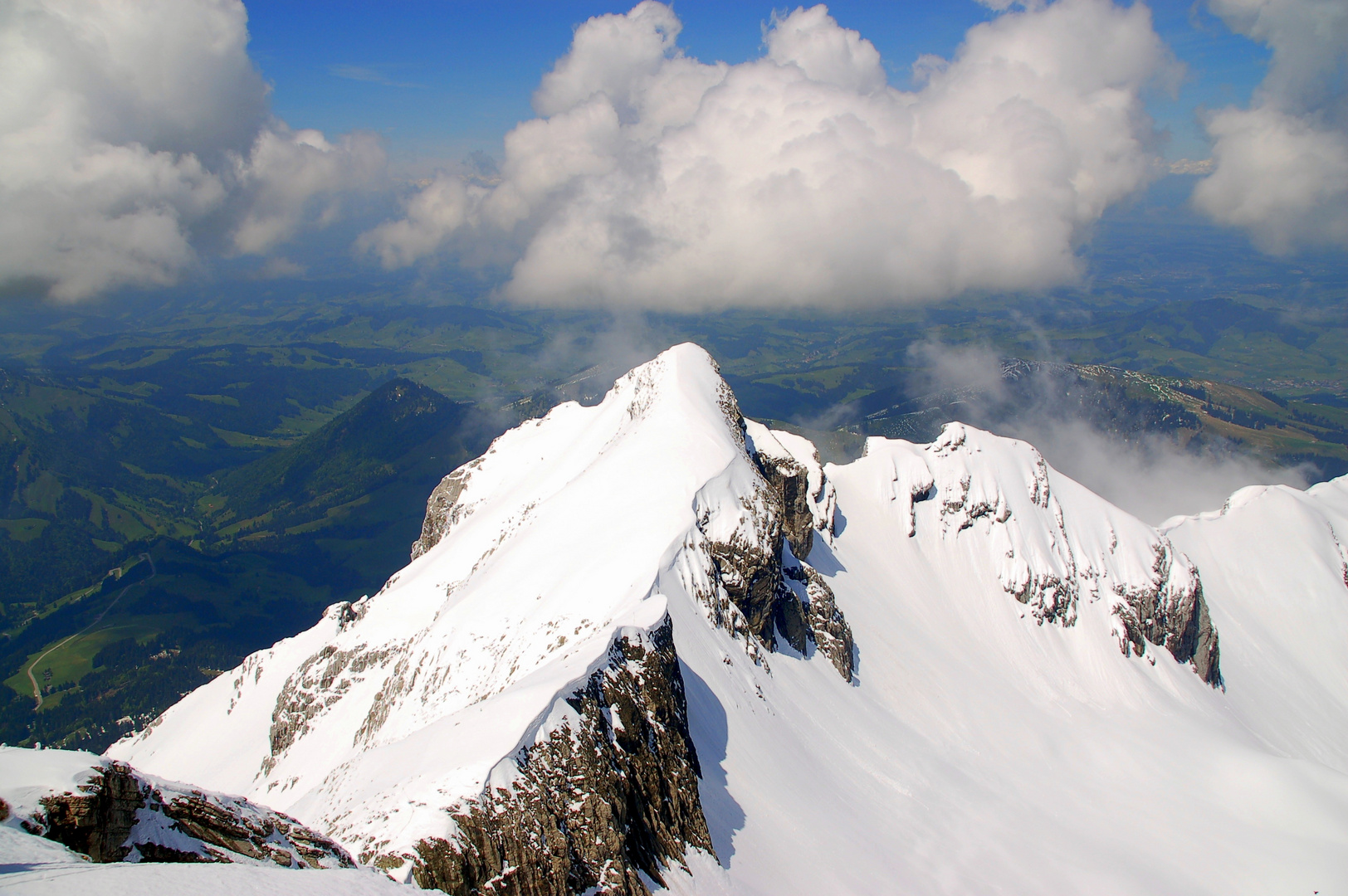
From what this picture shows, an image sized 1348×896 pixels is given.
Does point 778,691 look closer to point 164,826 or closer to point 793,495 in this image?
point 793,495

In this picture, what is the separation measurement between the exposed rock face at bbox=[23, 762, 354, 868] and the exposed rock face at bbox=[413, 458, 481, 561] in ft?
299

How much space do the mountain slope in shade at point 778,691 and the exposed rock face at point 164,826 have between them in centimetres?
371

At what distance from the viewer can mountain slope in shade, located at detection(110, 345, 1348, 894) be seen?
29969 millimetres

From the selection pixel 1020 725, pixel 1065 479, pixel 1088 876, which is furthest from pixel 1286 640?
pixel 1088 876

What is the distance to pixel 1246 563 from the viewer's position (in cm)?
15062

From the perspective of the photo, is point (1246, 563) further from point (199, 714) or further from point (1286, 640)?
point (199, 714)

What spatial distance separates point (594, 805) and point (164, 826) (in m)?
14.5

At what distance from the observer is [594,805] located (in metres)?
26.5

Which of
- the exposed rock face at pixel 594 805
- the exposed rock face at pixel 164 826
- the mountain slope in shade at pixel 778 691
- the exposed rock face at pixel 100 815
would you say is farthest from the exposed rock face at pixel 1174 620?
the exposed rock face at pixel 100 815

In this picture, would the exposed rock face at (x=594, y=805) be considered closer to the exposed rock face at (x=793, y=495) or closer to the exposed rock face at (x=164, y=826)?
the exposed rock face at (x=164, y=826)

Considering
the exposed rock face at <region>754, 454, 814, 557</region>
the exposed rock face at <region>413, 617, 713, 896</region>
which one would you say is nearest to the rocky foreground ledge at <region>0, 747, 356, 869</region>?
the exposed rock face at <region>413, 617, 713, 896</region>

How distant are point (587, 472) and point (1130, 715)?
88969 mm

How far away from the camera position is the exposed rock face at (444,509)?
360 feet

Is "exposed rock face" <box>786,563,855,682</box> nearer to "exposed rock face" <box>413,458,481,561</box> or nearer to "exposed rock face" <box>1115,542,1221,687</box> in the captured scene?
"exposed rock face" <box>413,458,481,561</box>
